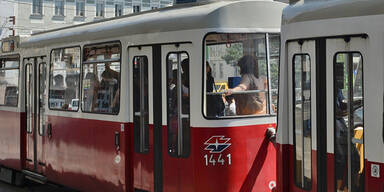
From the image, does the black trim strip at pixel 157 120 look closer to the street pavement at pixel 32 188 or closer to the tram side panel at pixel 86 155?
the tram side panel at pixel 86 155

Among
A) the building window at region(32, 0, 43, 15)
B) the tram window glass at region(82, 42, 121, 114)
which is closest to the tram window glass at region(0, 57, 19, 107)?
the tram window glass at region(82, 42, 121, 114)

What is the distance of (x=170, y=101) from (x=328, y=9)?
8.62ft

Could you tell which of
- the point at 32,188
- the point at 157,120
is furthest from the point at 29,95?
the point at 157,120

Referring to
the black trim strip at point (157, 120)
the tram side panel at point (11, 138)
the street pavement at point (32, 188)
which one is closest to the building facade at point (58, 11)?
the tram side panel at point (11, 138)

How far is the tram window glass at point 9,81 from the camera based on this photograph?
436 inches

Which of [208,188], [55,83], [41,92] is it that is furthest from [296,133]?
[41,92]

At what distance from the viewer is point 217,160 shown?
21.2 feet

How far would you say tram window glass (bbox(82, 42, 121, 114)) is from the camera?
7727mm

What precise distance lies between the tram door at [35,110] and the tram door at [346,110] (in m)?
6.18

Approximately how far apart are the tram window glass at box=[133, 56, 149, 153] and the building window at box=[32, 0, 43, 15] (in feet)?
128

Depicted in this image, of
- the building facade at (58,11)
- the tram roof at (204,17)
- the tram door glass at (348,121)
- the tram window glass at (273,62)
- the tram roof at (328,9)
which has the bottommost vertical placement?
the tram door glass at (348,121)

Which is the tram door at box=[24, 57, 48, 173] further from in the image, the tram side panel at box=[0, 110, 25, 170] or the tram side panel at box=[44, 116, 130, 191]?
the tram side panel at box=[44, 116, 130, 191]

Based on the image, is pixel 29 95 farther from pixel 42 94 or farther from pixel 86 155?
pixel 86 155

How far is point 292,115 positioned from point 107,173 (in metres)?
3.53
